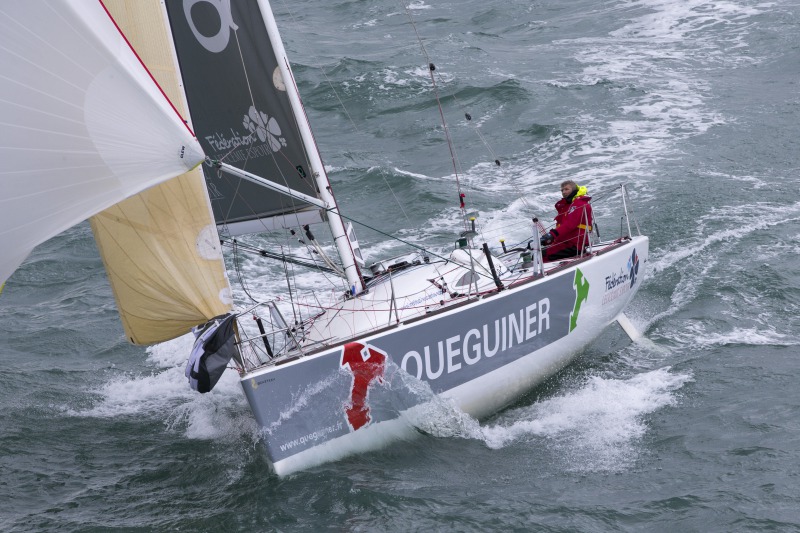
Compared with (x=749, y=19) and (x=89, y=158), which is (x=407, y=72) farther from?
(x=89, y=158)

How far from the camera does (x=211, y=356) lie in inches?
254

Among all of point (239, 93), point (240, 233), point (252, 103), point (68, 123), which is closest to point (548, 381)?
point (240, 233)

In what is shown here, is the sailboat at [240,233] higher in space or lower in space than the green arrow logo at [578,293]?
higher

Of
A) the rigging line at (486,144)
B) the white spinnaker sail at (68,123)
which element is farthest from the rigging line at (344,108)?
the white spinnaker sail at (68,123)

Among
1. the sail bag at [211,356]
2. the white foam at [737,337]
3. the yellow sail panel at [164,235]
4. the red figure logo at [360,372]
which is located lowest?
the white foam at [737,337]

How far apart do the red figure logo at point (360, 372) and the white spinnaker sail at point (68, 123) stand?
1797 mm

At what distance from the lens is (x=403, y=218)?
12.4 metres

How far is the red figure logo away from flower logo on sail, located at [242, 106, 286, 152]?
1956 millimetres

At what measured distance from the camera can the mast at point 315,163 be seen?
287 inches

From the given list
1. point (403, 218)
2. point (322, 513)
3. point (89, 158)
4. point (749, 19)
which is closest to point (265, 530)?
point (322, 513)

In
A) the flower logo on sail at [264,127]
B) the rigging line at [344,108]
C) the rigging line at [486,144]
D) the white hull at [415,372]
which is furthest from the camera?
the rigging line at [486,144]

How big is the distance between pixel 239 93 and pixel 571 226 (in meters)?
3.09

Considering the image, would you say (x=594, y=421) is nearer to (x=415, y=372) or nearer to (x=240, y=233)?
(x=415, y=372)

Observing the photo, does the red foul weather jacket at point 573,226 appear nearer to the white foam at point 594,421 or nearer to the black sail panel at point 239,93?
the white foam at point 594,421
